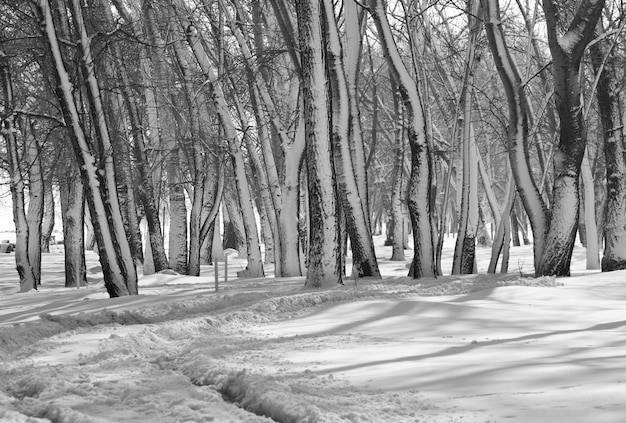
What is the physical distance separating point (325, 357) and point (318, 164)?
5.17 meters

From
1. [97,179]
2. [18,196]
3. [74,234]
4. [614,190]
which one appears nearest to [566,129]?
[614,190]

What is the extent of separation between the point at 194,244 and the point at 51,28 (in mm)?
8999

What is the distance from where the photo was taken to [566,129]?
11.1m

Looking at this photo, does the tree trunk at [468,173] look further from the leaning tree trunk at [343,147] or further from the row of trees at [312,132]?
the leaning tree trunk at [343,147]

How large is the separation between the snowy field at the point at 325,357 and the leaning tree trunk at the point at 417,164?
271cm

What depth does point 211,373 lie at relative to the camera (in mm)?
5145

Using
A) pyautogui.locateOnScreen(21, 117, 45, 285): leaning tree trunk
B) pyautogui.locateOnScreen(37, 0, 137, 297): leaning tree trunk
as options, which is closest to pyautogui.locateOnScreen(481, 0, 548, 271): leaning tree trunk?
pyautogui.locateOnScreen(37, 0, 137, 297): leaning tree trunk

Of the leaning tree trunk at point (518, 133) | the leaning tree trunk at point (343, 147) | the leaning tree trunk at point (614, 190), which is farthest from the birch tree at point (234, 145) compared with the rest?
the leaning tree trunk at point (614, 190)

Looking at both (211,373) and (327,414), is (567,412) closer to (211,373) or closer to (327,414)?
(327,414)

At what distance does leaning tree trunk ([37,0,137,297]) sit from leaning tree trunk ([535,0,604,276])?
245 inches

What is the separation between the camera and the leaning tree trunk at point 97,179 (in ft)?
35.4

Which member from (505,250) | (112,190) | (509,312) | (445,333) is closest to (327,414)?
(445,333)

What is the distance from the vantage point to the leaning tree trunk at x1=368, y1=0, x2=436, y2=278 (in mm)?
12664

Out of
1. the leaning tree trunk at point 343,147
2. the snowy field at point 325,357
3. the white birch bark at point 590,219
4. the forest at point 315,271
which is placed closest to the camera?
the snowy field at point 325,357
